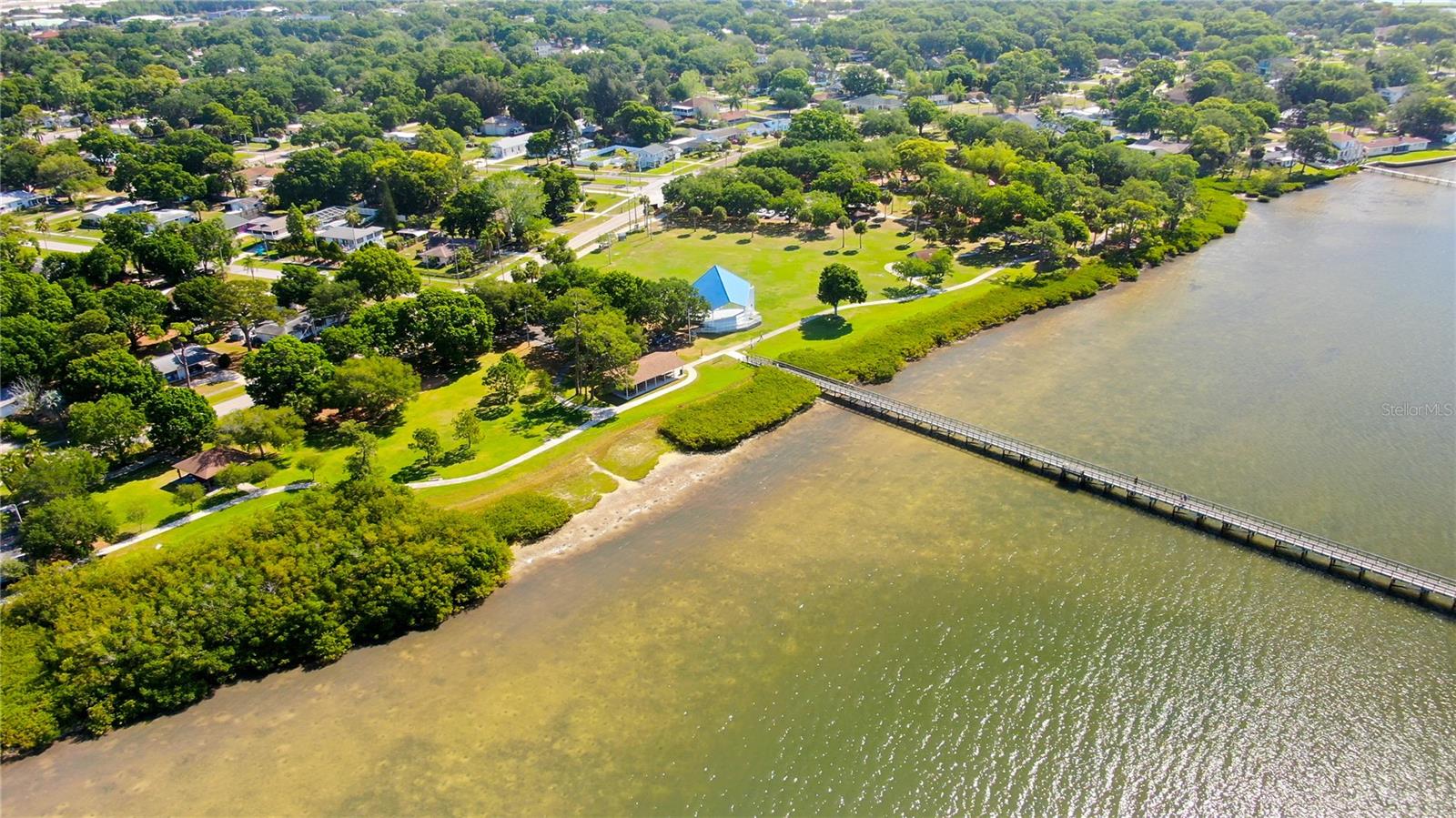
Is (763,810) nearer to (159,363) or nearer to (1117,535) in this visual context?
(1117,535)

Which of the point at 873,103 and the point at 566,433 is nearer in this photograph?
the point at 566,433

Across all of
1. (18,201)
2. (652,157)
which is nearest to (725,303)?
(652,157)

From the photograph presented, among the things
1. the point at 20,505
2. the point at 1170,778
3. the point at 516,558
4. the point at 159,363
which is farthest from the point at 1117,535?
the point at 159,363

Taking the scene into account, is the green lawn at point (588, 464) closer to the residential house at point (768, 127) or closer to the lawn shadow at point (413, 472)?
the lawn shadow at point (413, 472)

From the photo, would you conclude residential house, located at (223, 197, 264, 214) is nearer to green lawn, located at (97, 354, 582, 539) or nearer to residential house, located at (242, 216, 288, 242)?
residential house, located at (242, 216, 288, 242)

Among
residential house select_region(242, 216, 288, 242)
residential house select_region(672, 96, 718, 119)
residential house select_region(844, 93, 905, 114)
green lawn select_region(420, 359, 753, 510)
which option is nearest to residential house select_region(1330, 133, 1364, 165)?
residential house select_region(844, 93, 905, 114)

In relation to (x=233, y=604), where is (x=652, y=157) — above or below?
above

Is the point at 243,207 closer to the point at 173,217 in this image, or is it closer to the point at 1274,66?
the point at 173,217
